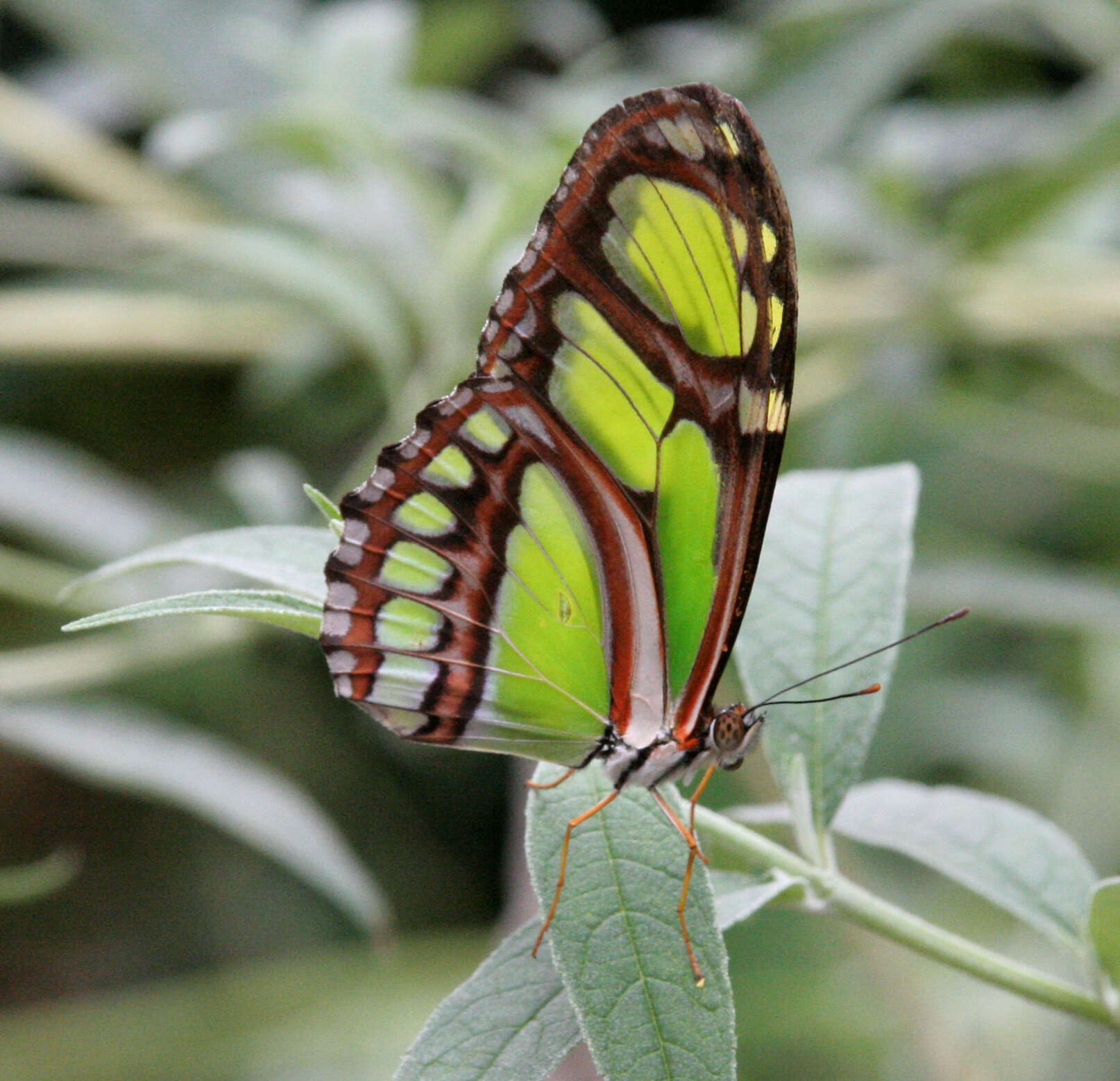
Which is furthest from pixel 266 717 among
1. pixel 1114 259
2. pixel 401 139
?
pixel 1114 259

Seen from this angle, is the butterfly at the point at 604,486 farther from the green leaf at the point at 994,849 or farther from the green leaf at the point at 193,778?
the green leaf at the point at 193,778

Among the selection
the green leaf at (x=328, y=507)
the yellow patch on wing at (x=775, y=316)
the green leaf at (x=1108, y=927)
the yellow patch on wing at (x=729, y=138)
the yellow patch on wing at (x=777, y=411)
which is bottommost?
the green leaf at (x=1108, y=927)

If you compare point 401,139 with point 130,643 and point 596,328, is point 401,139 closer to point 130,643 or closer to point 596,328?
point 130,643

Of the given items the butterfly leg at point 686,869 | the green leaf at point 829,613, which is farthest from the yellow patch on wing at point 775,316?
the butterfly leg at point 686,869

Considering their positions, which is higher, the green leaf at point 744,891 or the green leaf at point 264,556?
the green leaf at point 264,556

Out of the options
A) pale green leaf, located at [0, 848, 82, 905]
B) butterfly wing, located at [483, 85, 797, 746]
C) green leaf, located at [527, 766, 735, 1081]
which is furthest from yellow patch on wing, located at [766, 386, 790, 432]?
pale green leaf, located at [0, 848, 82, 905]

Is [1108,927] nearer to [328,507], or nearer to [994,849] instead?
[994,849]
